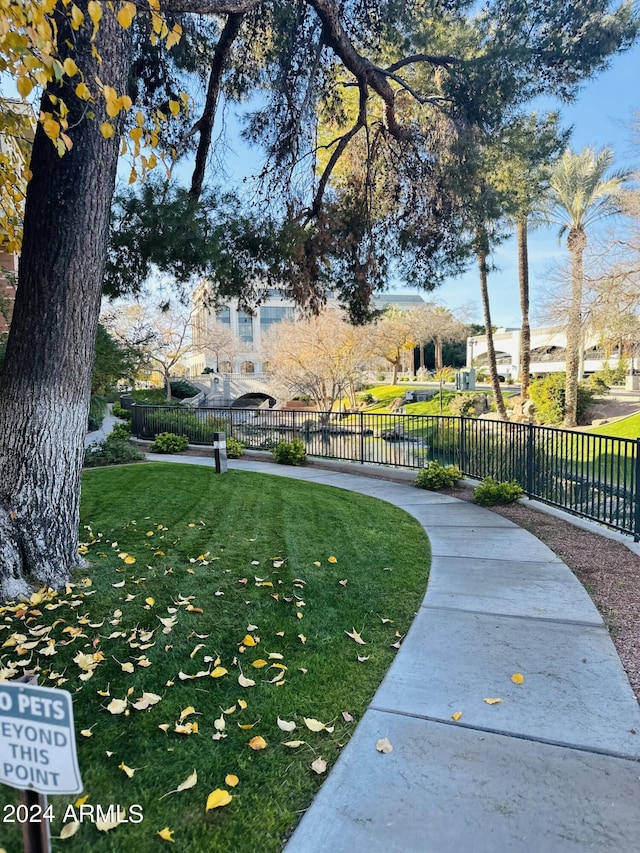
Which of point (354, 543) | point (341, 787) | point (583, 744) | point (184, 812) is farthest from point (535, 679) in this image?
point (354, 543)

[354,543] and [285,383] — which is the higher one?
[285,383]

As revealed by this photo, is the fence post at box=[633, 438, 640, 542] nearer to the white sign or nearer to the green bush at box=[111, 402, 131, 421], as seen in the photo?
the white sign

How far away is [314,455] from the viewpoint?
11.6m

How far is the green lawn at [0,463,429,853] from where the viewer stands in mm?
1891

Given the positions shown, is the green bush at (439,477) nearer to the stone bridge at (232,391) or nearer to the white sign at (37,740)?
the white sign at (37,740)

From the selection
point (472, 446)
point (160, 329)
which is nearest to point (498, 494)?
point (472, 446)

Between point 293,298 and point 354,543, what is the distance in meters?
4.30

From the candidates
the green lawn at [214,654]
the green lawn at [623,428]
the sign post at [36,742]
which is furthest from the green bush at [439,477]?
the green lawn at [623,428]

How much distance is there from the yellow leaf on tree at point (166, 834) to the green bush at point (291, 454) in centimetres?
909

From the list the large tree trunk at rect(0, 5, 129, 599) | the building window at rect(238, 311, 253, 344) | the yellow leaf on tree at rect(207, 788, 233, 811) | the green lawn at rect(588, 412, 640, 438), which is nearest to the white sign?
the yellow leaf on tree at rect(207, 788, 233, 811)

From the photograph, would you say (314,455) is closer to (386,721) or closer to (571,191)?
(386,721)

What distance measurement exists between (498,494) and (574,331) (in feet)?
48.2

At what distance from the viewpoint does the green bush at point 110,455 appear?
10.3 meters

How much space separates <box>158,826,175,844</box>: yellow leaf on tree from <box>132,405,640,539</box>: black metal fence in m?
4.72
